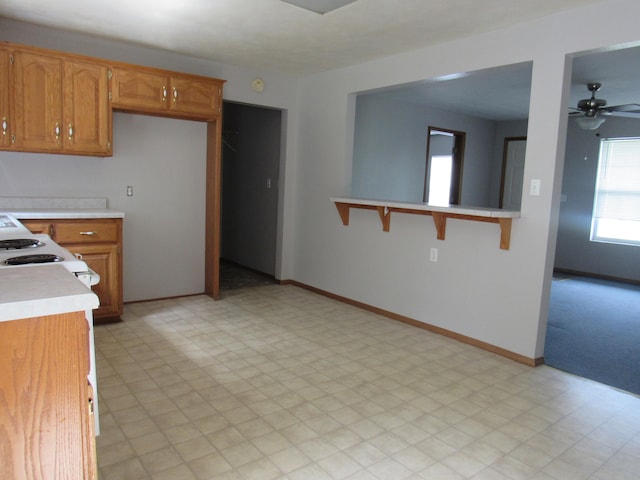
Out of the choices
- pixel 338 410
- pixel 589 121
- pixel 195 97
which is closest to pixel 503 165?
pixel 589 121

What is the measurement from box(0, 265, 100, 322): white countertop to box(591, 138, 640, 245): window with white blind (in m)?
7.07

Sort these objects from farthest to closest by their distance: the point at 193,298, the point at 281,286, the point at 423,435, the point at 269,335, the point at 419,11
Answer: the point at 281,286 → the point at 193,298 → the point at 269,335 → the point at 419,11 → the point at 423,435

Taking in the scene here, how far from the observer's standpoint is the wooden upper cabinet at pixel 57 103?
3432 mm

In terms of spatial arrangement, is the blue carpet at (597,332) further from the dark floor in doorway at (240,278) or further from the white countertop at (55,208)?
the white countertop at (55,208)

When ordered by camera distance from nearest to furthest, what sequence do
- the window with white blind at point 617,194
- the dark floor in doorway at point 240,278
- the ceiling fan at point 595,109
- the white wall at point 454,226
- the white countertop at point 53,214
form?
the white wall at point 454,226, the white countertop at point 53,214, the ceiling fan at point 595,109, the dark floor in doorway at point 240,278, the window with white blind at point 617,194

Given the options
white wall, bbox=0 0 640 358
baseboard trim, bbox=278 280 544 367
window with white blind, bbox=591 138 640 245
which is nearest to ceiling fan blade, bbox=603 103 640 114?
white wall, bbox=0 0 640 358

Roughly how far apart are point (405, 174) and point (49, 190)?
4142 millimetres

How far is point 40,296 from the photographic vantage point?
3.43 feet

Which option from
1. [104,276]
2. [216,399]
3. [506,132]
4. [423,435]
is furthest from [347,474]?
[506,132]

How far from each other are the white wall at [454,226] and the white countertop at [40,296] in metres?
2.95

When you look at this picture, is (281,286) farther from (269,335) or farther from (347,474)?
(347,474)

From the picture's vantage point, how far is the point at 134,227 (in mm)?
4383

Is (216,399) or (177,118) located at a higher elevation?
(177,118)

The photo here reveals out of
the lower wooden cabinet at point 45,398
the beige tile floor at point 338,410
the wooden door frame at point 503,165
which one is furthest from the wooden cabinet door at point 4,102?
the wooden door frame at point 503,165
